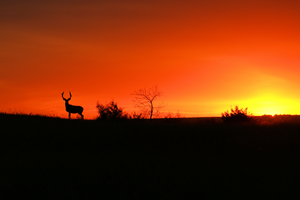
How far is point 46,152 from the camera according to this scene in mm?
17016

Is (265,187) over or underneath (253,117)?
underneath

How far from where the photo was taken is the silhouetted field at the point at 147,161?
1052 cm

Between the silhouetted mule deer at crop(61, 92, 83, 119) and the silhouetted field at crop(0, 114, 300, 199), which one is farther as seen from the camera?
the silhouetted mule deer at crop(61, 92, 83, 119)

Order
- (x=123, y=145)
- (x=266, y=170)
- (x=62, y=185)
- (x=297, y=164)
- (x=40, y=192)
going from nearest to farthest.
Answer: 1. (x=40, y=192)
2. (x=62, y=185)
3. (x=266, y=170)
4. (x=297, y=164)
5. (x=123, y=145)

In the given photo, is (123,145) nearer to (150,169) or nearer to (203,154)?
(203,154)

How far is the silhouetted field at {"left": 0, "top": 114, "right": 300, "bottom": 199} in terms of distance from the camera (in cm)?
1052

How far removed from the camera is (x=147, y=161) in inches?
571

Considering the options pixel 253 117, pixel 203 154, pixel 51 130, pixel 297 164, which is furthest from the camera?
pixel 253 117

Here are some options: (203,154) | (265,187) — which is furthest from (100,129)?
(265,187)

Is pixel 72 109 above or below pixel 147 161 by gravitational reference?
above

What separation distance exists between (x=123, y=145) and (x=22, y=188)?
9.15m

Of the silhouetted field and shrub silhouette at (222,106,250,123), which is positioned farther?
shrub silhouette at (222,106,250,123)

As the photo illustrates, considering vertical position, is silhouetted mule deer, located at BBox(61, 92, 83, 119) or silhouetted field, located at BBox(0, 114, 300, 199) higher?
silhouetted mule deer, located at BBox(61, 92, 83, 119)

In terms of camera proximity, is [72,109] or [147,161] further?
[72,109]
